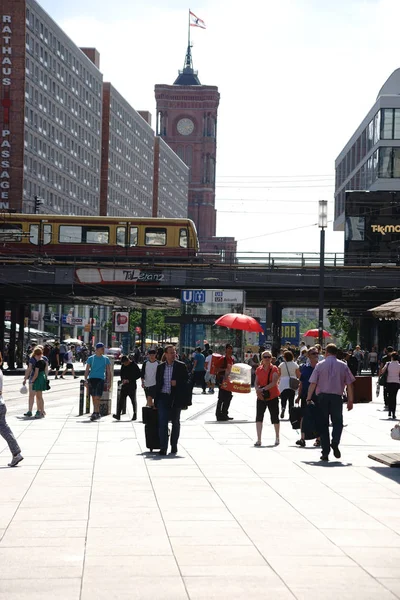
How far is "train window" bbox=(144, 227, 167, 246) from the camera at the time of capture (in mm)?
49156

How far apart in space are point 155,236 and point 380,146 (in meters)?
36.1

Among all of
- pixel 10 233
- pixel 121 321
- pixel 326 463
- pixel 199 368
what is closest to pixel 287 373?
pixel 326 463

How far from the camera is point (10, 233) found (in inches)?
1946

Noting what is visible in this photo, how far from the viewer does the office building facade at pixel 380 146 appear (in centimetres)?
8094

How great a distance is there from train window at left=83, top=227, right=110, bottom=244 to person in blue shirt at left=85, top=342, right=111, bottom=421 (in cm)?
2526

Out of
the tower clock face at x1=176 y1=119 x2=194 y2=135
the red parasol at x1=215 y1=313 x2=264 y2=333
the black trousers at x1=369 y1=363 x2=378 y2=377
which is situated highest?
the tower clock face at x1=176 y1=119 x2=194 y2=135

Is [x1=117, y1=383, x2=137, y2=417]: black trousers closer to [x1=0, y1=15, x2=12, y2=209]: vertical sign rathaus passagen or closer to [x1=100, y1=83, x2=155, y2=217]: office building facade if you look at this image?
[x1=0, y1=15, x2=12, y2=209]: vertical sign rathaus passagen

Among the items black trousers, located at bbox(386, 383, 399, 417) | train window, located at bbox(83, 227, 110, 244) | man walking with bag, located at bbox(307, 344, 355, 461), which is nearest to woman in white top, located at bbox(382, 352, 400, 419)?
black trousers, located at bbox(386, 383, 399, 417)

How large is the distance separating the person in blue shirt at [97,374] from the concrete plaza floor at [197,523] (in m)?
5.35

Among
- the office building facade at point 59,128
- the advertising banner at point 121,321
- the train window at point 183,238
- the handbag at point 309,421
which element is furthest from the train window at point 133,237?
the office building facade at point 59,128

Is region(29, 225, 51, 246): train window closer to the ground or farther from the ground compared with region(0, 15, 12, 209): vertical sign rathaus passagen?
closer to the ground

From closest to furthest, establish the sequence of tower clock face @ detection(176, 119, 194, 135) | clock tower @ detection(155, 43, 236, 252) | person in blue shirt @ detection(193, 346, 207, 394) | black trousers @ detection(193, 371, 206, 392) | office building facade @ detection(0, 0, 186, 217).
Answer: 1. person in blue shirt @ detection(193, 346, 207, 394)
2. black trousers @ detection(193, 371, 206, 392)
3. office building facade @ detection(0, 0, 186, 217)
4. clock tower @ detection(155, 43, 236, 252)
5. tower clock face @ detection(176, 119, 194, 135)

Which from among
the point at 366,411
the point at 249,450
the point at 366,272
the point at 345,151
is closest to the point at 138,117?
the point at 345,151

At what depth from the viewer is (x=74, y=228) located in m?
49.1
